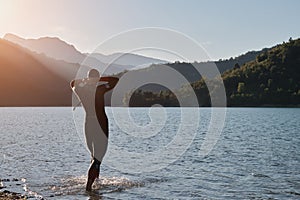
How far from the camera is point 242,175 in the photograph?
21453mm

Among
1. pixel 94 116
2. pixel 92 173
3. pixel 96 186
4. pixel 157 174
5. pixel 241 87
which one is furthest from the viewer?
pixel 241 87

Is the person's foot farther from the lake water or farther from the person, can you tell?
the lake water

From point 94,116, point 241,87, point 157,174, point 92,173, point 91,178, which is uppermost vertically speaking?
point 241,87

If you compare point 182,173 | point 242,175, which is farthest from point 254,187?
point 182,173

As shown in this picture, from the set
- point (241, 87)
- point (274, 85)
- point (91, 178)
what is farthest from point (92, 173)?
point (241, 87)

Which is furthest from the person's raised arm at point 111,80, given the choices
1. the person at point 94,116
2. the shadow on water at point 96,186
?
the shadow on water at point 96,186

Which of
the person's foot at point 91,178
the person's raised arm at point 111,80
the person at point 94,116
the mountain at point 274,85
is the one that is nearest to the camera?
the person's raised arm at point 111,80

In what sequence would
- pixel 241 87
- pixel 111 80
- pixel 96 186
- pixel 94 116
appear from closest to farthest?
pixel 111 80, pixel 94 116, pixel 96 186, pixel 241 87

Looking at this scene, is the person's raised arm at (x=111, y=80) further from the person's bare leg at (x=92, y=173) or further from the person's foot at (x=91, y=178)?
the person's foot at (x=91, y=178)

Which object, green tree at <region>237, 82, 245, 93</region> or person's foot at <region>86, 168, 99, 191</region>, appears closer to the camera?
person's foot at <region>86, 168, 99, 191</region>

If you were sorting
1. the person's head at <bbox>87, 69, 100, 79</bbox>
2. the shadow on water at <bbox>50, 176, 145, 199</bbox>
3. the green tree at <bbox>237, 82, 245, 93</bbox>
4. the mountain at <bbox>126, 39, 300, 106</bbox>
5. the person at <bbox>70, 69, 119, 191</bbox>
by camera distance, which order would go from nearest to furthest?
the shadow on water at <bbox>50, 176, 145, 199</bbox>
the person at <bbox>70, 69, 119, 191</bbox>
the person's head at <bbox>87, 69, 100, 79</bbox>
the mountain at <bbox>126, 39, 300, 106</bbox>
the green tree at <bbox>237, 82, 245, 93</bbox>

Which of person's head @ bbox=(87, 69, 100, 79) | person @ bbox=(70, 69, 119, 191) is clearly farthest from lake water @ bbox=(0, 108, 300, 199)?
person's head @ bbox=(87, 69, 100, 79)

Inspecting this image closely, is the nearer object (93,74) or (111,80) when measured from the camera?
(111,80)

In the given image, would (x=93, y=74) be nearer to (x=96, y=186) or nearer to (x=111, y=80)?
(x=111, y=80)
